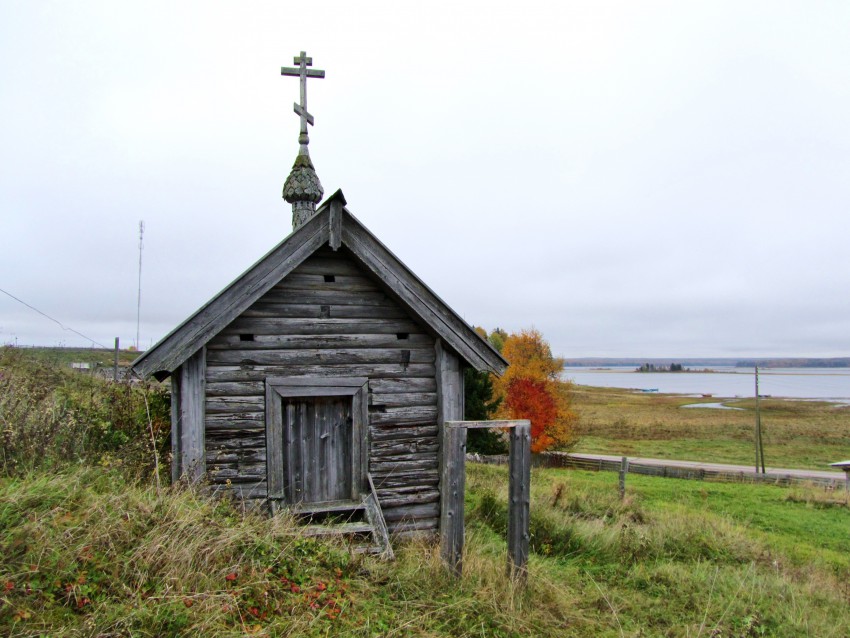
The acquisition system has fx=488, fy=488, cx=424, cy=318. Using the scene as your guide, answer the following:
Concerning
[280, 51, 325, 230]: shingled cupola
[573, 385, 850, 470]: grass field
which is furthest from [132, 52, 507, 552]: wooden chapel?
[573, 385, 850, 470]: grass field

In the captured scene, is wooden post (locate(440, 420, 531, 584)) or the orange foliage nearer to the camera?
wooden post (locate(440, 420, 531, 584))

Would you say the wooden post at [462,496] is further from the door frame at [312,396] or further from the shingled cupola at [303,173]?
the shingled cupola at [303,173]

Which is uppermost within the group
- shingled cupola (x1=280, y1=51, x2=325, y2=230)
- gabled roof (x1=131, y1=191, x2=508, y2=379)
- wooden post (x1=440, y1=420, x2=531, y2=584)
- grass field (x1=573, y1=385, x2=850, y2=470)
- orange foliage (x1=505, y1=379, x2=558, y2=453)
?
shingled cupola (x1=280, y1=51, x2=325, y2=230)

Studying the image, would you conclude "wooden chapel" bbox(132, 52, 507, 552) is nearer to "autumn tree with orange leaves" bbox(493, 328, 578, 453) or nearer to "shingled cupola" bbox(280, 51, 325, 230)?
"shingled cupola" bbox(280, 51, 325, 230)

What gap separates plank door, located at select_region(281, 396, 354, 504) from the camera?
6.87 meters

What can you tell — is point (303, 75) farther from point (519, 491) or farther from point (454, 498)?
point (519, 491)

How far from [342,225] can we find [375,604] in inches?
179

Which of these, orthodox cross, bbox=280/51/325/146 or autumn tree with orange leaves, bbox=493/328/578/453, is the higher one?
orthodox cross, bbox=280/51/325/146

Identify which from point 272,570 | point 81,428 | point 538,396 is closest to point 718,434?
point 538,396

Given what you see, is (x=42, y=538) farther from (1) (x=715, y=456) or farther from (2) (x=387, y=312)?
(1) (x=715, y=456)

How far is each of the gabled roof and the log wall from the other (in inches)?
15.9

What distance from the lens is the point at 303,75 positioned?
9102 millimetres

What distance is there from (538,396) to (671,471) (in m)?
9.34

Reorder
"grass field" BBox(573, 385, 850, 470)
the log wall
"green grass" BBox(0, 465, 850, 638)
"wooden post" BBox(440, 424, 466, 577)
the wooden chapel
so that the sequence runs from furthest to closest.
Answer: "grass field" BBox(573, 385, 850, 470), the log wall, the wooden chapel, "wooden post" BBox(440, 424, 466, 577), "green grass" BBox(0, 465, 850, 638)
